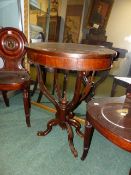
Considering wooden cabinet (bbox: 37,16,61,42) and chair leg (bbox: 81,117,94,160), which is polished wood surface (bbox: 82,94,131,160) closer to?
chair leg (bbox: 81,117,94,160)

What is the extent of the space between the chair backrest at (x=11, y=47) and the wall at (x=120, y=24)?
4.88ft

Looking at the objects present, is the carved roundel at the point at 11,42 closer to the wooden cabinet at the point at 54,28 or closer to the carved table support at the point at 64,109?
the carved table support at the point at 64,109

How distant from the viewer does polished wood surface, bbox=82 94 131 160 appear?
39.0 inches

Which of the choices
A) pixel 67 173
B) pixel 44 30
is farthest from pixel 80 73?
pixel 44 30

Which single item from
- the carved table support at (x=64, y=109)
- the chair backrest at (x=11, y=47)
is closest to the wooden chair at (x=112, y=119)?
the carved table support at (x=64, y=109)

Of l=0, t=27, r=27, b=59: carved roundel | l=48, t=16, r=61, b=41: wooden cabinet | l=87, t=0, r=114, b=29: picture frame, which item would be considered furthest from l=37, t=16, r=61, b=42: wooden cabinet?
l=0, t=27, r=27, b=59: carved roundel

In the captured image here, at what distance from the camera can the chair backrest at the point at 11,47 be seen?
2092 mm

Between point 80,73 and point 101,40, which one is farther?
point 101,40

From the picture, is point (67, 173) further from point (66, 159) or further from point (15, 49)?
point (15, 49)

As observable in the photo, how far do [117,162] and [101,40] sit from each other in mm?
1970

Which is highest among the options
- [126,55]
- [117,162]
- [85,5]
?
[85,5]

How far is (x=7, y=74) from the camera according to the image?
6.65ft

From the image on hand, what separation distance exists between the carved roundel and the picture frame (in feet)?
4.64

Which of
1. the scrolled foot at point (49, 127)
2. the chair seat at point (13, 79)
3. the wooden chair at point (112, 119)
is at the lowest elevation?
the scrolled foot at point (49, 127)
